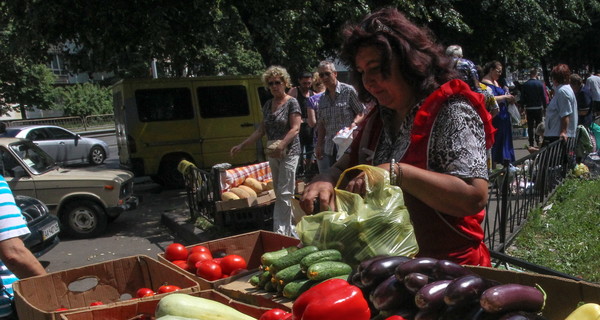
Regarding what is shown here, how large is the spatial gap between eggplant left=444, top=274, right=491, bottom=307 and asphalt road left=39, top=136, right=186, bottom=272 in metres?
6.34

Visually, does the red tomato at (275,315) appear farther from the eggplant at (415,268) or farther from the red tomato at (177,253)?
the red tomato at (177,253)

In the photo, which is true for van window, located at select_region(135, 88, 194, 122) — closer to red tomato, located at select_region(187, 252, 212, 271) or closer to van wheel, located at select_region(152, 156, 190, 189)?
van wheel, located at select_region(152, 156, 190, 189)

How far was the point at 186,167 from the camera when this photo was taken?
8.57 m

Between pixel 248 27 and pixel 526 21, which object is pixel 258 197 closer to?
pixel 248 27

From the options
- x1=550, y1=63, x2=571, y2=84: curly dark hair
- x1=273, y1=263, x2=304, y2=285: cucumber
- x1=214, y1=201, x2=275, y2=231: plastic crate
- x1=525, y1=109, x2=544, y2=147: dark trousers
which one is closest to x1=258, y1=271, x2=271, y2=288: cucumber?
x1=273, y1=263, x2=304, y2=285: cucumber

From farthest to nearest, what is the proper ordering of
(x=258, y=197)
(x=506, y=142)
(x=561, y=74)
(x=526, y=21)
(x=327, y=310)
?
(x=526, y=21)
(x=506, y=142)
(x=561, y=74)
(x=258, y=197)
(x=327, y=310)

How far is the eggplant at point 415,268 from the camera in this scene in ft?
5.33

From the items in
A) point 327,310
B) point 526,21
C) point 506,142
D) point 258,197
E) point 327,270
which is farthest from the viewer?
point 526,21

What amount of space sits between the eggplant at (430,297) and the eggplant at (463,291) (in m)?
0.03

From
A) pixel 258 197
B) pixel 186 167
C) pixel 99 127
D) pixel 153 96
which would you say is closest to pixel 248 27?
pixel 153 96

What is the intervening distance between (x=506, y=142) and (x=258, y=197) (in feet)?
14.5

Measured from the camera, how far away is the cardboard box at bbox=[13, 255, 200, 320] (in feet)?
8.91

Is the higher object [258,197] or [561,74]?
[561,74]

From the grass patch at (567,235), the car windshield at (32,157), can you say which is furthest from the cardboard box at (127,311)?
the car windshield at (32,157)
